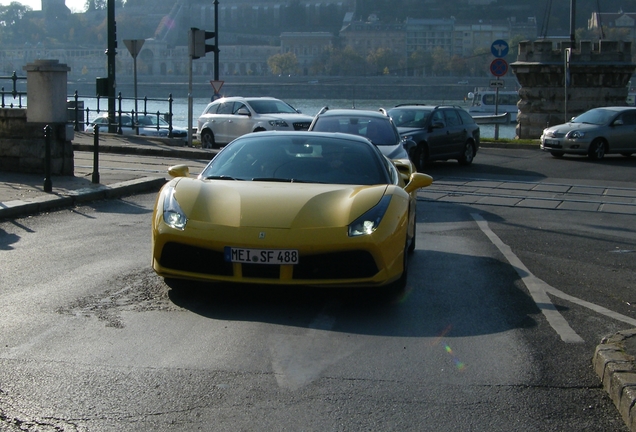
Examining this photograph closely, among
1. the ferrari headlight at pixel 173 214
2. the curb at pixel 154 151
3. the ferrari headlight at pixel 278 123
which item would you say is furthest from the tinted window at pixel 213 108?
the ferrari headlight at pixel 173 214

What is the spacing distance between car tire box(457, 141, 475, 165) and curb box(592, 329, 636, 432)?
1648 centimetres

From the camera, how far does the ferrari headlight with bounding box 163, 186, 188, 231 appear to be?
6426mm

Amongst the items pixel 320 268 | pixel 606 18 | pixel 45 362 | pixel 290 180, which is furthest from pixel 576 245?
pixel 606 18

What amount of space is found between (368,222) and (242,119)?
1850cm

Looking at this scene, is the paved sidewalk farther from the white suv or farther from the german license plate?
the white suv

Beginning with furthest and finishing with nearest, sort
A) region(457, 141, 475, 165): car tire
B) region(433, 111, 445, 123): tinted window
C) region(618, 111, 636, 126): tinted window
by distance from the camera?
region(618, 111, 636, 126): tinted window, region(457, 141, 475, 165): car tire, region(433, 111, 445, 123): tinted window

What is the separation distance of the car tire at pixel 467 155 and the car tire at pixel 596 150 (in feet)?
15.1

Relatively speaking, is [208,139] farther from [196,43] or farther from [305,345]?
[305,345]

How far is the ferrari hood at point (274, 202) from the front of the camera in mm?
6297

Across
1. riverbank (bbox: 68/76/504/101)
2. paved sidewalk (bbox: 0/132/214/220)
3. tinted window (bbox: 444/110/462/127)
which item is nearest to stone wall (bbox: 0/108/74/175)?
paved sidewalk (bbox: 0/132/214/220)

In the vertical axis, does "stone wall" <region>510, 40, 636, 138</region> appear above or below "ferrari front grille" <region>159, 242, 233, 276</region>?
above

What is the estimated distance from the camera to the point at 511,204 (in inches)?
564

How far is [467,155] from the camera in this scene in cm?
2191

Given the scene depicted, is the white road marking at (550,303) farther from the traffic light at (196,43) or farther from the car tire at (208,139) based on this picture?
the car tire at (208,139)
